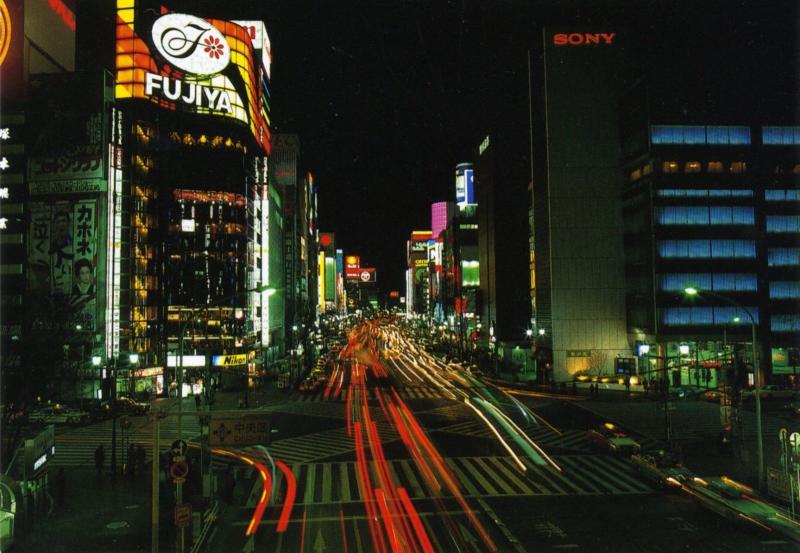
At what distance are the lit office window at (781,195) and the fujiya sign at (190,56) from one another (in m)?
61.3

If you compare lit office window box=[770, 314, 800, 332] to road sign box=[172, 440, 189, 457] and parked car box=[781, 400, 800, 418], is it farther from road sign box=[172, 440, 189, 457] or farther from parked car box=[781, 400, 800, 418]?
road sign box=[172, 440, 189, 457]

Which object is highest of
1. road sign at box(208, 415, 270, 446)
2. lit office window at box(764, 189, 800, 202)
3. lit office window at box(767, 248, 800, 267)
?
lit office window at box(764, 189, 800, 202)

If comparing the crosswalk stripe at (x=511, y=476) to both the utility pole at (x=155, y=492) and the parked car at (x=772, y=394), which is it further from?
the parked car at (x=772, y=394)

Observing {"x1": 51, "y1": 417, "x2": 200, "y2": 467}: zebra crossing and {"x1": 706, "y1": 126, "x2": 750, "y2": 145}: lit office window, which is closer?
{"x1": 51, "y1": 417, "x2": 200, "y2": 467}: zebra crossing

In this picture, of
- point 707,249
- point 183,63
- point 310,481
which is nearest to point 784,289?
point 707,249

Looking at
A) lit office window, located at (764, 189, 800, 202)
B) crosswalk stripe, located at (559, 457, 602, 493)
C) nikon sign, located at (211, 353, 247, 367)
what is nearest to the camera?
crosswalk stripe, located at (559, 457, 602, 493)

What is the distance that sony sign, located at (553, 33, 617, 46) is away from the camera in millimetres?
68500

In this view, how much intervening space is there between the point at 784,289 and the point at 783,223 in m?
7.00

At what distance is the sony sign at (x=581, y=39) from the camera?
2697 inches

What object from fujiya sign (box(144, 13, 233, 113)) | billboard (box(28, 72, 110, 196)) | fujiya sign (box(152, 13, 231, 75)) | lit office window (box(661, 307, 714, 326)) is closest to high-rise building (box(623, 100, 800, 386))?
lit office window (box(661, 307, 714, 326))

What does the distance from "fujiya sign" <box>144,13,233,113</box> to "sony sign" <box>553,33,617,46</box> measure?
1556 inches

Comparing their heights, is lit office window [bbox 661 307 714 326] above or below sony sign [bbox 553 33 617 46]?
below

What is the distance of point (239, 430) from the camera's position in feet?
58.4

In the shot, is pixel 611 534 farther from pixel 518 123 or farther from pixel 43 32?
pixel 518 123
